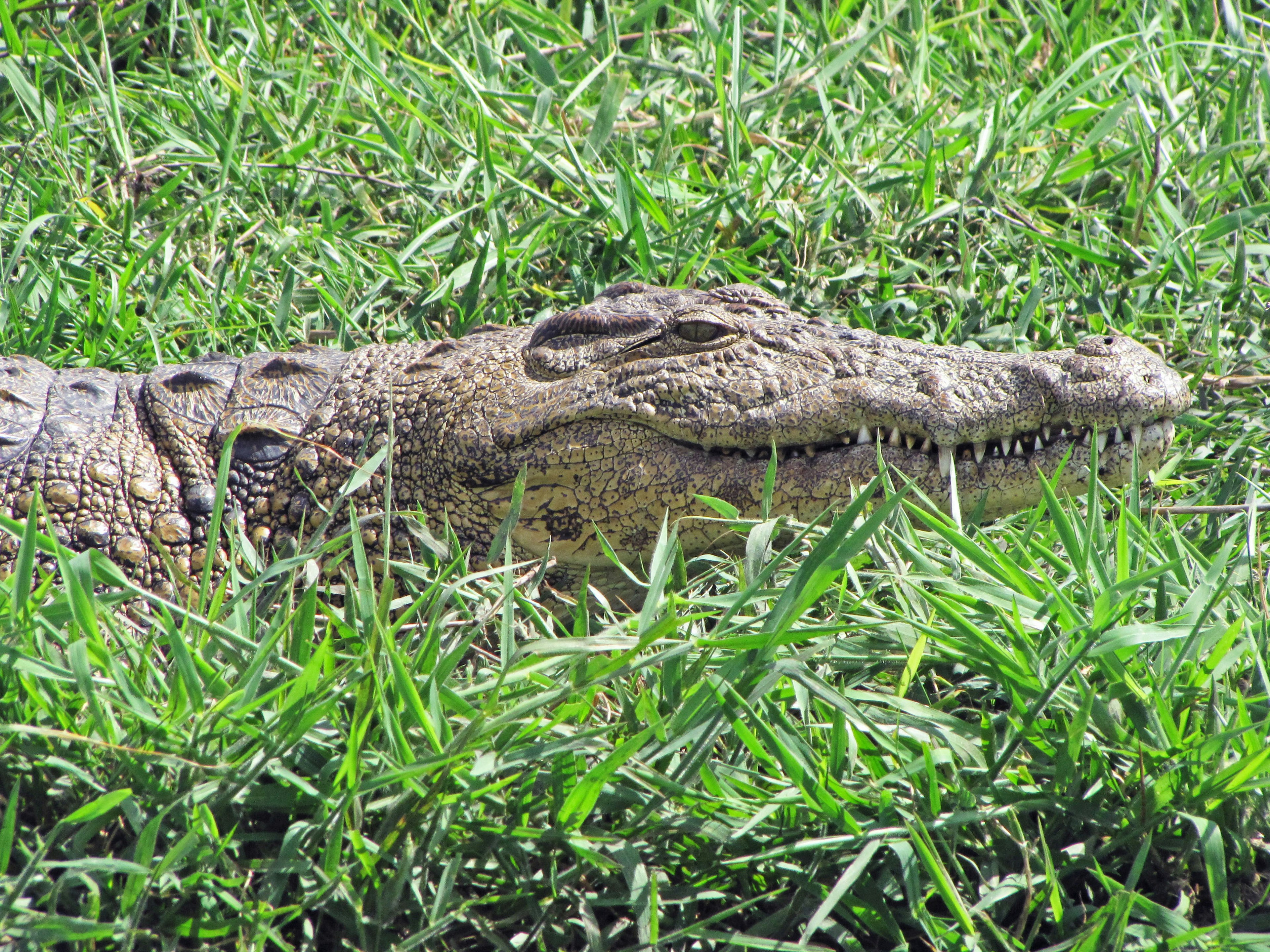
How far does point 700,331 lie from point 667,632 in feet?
4.15

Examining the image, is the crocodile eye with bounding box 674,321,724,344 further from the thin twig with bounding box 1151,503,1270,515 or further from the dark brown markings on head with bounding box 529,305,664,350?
the thin twig with bounding box 1151,503,1270,515

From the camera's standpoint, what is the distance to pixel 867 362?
109 inches

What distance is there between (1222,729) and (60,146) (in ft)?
13.9

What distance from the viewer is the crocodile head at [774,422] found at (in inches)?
104

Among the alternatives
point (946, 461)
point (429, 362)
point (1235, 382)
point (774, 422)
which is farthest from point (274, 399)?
point (1235, 382)

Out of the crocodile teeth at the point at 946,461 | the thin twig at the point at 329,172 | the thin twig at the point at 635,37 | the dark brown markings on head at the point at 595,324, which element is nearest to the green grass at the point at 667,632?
the thin twig at the point at 329,172

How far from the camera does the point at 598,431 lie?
281cm

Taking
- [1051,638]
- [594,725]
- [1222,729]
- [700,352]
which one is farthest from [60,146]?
[1222,729]

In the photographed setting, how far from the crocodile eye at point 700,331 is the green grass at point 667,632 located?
2.07 ft

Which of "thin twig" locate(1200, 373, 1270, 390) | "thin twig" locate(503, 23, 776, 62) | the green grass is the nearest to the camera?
the green grass

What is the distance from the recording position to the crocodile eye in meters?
2.88

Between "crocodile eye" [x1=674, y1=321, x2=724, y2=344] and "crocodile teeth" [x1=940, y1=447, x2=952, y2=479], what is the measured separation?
656 mm

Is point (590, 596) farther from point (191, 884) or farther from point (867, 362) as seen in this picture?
point (191, 884)

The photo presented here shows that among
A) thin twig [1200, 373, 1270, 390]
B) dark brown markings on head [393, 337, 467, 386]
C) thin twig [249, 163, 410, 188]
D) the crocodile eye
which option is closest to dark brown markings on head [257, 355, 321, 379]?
dark brown markings on head [393, 337, 467, 386]
